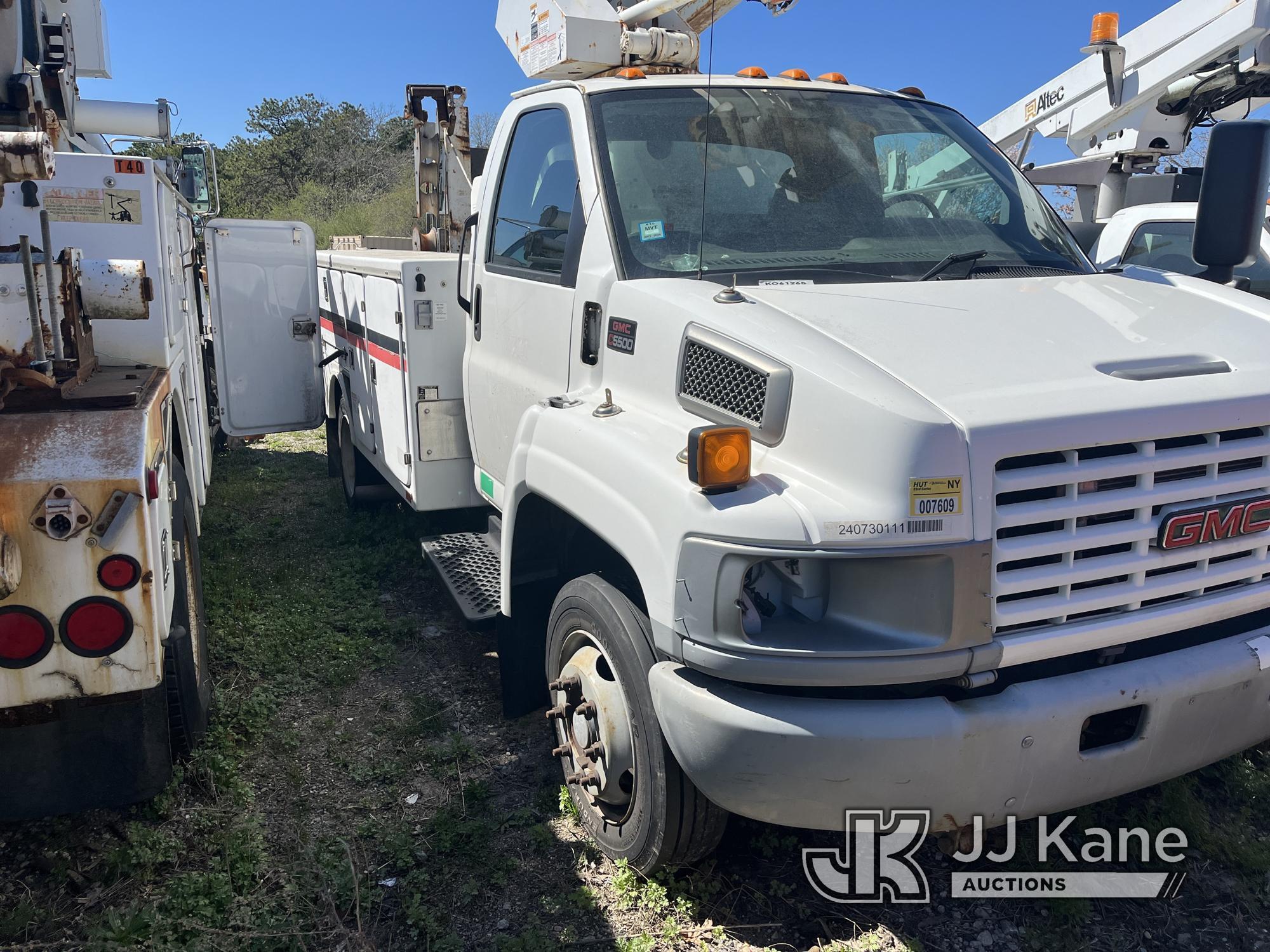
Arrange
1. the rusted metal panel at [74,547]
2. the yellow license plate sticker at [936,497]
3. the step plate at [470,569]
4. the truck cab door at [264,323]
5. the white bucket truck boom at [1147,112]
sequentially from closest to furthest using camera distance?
1. the yellow license plate sticker at [936,497]
2. the rusted metal panel at [74,547]
3. the step plate at [470,569]
4. the white bucket truck boom at [1147,112]
5. the truck cab door at [264,323]

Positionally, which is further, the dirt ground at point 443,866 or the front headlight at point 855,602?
the dirt ground at point 443,866

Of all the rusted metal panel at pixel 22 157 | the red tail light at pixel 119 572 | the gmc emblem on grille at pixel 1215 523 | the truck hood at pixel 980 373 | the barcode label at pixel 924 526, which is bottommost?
the red tail light at pixel 119 572

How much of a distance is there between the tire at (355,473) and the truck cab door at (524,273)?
208cm

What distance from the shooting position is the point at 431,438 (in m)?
4.83

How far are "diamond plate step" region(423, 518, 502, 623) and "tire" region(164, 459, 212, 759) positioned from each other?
0.98m

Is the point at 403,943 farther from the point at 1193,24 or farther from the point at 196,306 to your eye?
the point at 1193,24

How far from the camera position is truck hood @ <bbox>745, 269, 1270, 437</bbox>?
7.97 ft

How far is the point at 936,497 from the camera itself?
229cm

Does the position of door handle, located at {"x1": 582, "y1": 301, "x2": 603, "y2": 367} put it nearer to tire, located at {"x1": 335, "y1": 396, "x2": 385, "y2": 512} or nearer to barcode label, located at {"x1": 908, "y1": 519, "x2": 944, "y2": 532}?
barcode label, located at {"x1": 908, "y1": 519, "x2": 944, "y2": 532}

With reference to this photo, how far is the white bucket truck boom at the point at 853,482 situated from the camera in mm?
2344

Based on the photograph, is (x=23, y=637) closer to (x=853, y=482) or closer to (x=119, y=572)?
(x=119, y=572)

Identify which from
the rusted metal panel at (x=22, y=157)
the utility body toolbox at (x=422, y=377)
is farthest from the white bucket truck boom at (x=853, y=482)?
the rusted metal panel at (x=22, y=157)

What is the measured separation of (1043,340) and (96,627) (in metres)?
2.64

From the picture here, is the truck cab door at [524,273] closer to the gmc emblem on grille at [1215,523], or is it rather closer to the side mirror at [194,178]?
the gmc emblem on grille at [1215,523]
